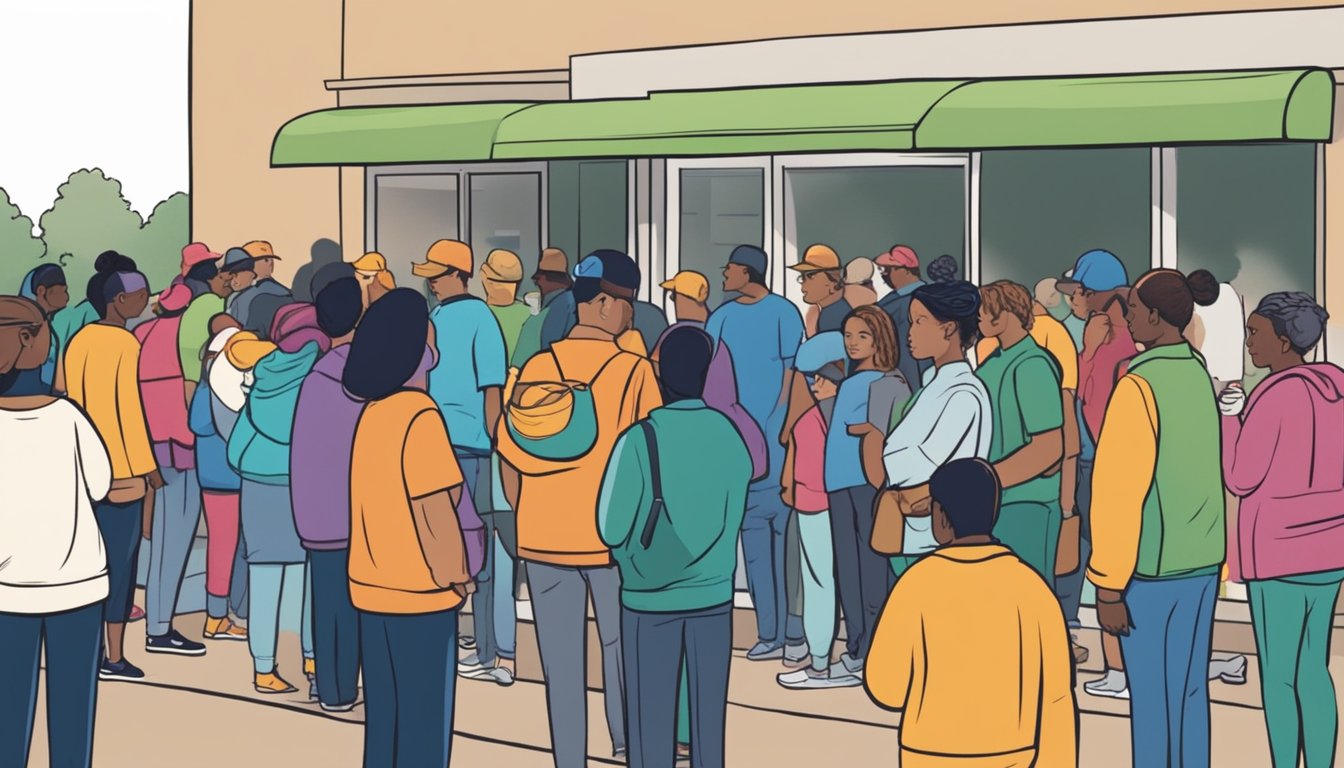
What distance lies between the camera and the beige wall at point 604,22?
12.4m

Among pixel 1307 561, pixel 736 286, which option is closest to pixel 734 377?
pixel 736 286

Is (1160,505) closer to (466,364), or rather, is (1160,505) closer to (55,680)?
(466,364)

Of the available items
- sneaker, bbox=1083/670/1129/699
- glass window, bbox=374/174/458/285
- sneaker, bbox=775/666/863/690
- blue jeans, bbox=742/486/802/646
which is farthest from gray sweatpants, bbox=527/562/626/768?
glass window, bbox=374/174/458/285

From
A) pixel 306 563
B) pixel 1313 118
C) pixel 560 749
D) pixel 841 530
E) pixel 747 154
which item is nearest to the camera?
pixel 560 749

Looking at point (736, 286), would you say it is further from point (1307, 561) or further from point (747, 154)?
point (1307, 561)

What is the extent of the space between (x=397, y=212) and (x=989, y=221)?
4.69 metres

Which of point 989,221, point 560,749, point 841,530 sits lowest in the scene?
point 560,749

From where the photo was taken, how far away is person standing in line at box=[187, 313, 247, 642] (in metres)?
9.71

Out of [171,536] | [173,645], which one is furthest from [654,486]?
[173,645]

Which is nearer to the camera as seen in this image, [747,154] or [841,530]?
[841,530]

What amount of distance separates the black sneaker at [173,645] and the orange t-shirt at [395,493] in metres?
4.25

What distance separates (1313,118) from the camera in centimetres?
1040

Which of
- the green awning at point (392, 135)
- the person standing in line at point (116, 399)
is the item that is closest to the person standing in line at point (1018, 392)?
the person standing in line at point (116, 399)

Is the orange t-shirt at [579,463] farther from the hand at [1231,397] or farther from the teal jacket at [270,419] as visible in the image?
the hand at [1231,397]
